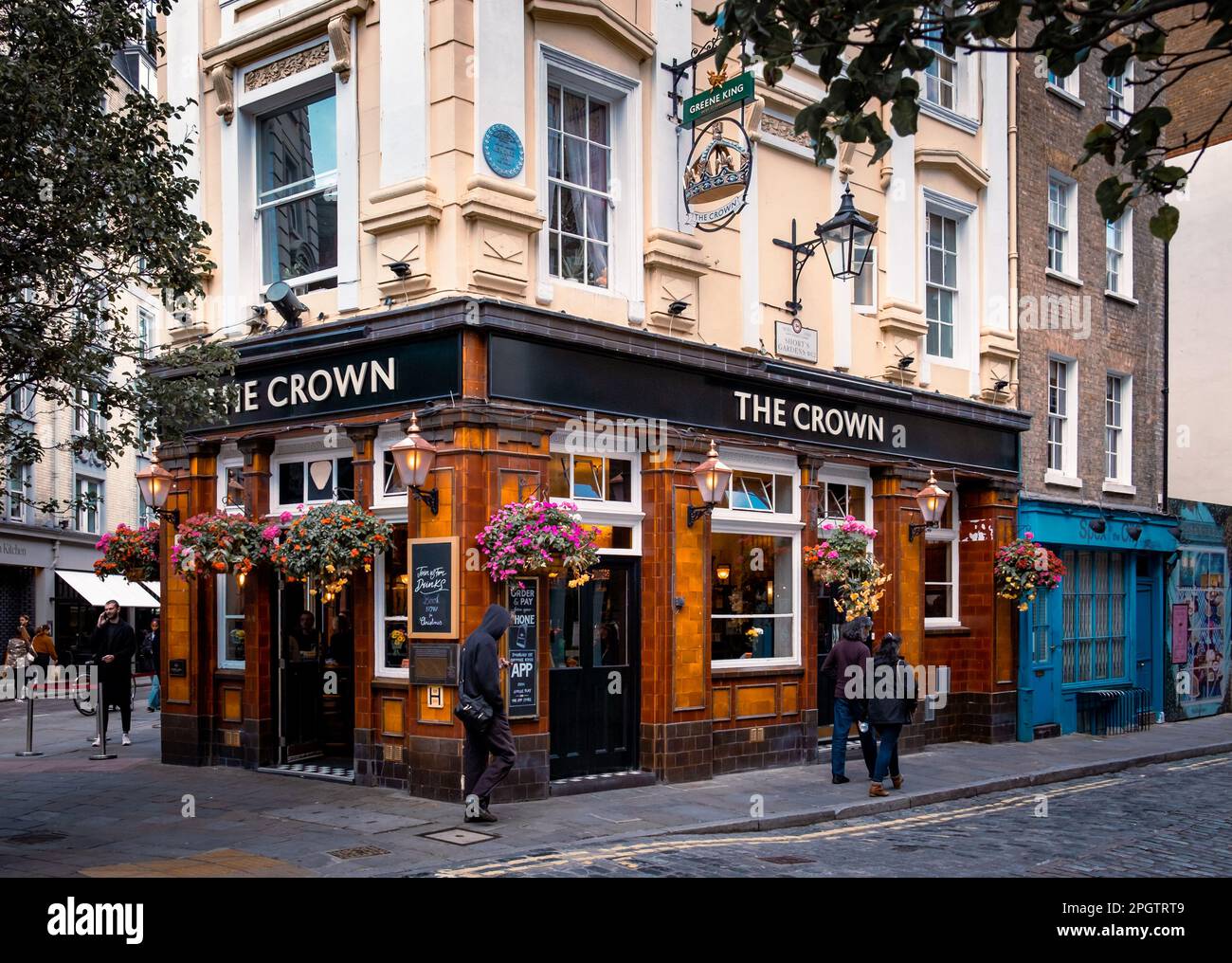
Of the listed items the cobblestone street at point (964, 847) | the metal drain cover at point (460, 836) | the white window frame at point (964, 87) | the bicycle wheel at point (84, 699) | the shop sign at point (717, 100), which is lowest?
the bicycle wheel at point (84, 699)

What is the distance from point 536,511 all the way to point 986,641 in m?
9.61

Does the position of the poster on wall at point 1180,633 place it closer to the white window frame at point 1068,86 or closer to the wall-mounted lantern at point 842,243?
the white window frame at point 1068,86

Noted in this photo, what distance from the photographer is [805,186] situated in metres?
15.8

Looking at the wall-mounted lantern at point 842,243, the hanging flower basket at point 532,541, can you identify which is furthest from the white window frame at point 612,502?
the wall-mounted lantern at point 842,243

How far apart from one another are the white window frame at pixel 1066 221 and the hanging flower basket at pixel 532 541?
12476 millimetres

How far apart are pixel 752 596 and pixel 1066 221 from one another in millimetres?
10219

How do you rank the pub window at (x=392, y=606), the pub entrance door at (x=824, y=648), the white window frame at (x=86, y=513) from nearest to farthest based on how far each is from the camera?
the pub window at (x=392, y=606)
the pub entrance door at (x=824, y=648)
the white window frame at (x=86, y=513)

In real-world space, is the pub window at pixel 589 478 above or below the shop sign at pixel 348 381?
below

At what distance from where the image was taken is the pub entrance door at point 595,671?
12.6 meters

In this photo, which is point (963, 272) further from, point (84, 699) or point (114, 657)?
point (84, 699)

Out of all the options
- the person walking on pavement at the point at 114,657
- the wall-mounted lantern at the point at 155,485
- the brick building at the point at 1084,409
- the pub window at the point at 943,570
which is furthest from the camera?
the brick building at the point at 1084,409

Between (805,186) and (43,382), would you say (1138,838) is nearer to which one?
(805,186)

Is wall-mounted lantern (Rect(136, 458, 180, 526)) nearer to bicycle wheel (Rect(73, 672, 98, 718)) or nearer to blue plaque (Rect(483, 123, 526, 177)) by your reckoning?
blue plaque (Rect(483, 123, 526, 177))

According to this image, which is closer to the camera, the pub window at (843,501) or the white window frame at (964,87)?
the pub window at (843,501)
